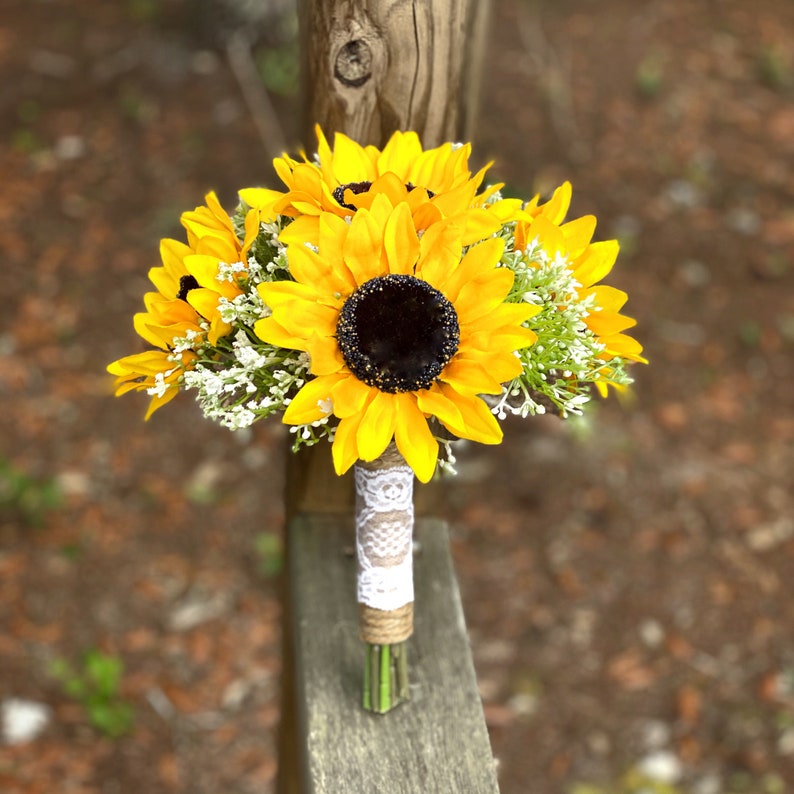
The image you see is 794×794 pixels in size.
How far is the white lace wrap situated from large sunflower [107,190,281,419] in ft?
1.10

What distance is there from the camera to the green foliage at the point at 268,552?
3.40m

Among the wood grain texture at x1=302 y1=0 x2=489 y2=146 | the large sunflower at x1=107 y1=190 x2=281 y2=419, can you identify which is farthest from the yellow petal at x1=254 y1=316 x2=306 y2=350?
the wood grain texture at x1=302 y1=0 x2=489 y2=146

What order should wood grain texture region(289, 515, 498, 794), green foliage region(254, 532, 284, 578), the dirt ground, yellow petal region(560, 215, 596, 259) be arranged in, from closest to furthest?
yellow petal region(560, 215, 596, 259)
wood grain texture region(289, 515, 498, 794)
the dirt ground
green foliage region(254, 532, 284, 578)

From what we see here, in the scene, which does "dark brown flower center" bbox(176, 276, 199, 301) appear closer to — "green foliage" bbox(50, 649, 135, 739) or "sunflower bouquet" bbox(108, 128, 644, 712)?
"sunflower bouquet" bbox(108, 128, 644, 712)

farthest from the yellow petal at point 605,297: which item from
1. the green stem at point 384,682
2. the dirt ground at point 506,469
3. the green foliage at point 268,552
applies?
the green foliage at point 268,552

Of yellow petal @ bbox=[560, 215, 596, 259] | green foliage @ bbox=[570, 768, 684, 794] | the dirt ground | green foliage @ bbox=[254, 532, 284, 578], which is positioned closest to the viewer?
yellow petal @ bbox=[560, 215, 596, 259]

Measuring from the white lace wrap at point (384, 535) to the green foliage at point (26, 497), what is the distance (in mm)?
2273

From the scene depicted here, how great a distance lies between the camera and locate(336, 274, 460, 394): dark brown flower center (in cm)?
122

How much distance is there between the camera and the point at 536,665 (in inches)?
126

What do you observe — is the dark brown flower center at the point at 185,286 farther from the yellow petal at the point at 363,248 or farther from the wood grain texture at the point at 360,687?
the wood grain texture at the point at 360,687

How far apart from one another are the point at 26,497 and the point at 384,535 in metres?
2.41

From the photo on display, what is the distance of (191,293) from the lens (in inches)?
50.8

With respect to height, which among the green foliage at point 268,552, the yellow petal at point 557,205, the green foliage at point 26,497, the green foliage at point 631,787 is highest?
the green foliage at point 26,497

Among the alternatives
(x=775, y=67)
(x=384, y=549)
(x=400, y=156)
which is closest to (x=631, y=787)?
(x=384, y=549)
